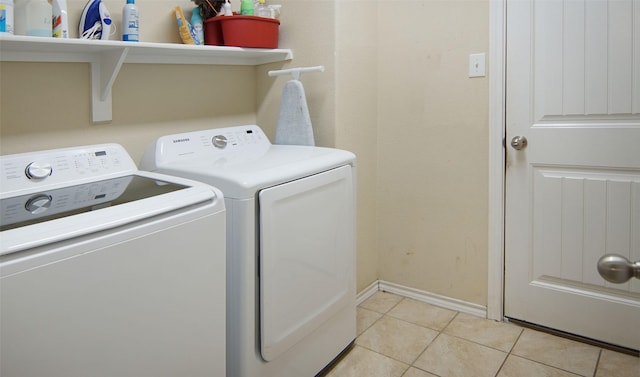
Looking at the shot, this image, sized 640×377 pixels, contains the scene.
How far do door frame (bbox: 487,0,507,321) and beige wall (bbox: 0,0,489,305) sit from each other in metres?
0.04

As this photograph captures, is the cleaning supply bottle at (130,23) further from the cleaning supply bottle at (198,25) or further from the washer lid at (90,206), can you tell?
the washer lid at (90,206)

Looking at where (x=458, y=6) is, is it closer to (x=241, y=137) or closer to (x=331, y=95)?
(x=331, y=95)

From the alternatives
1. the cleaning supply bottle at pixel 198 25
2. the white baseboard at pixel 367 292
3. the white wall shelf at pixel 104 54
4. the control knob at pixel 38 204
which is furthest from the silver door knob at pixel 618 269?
the white baseboard at pixel 367 292

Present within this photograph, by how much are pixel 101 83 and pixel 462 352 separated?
1805mm

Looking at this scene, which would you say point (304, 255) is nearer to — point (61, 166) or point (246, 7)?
point (61, 166)

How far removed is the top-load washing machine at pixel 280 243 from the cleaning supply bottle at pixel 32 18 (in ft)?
1.68

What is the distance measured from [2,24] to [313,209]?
1098 millimetres

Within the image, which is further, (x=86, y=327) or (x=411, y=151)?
(x=411, y=151)

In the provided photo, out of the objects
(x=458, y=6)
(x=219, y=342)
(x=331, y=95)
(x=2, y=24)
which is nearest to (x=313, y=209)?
(x=219, y=342)

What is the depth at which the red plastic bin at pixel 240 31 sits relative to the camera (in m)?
2.00

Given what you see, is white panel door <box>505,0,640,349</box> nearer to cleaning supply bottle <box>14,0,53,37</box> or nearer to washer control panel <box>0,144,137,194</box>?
washer control panel <box>0,144,137,194</box>

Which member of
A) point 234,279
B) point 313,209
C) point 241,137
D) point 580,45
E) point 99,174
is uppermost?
point 580,45

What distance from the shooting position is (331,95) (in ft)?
7.20

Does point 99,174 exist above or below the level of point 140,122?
below
